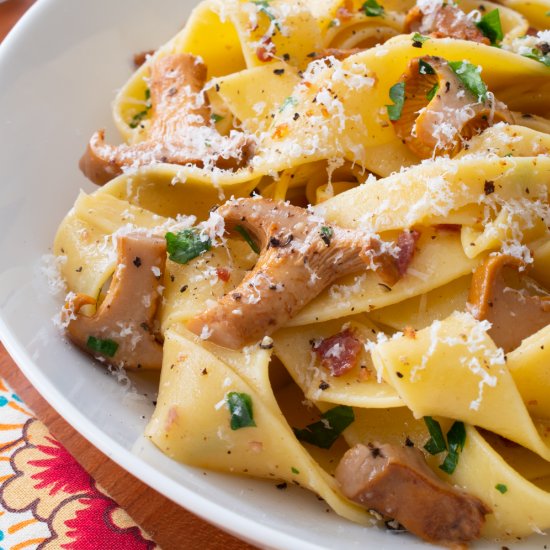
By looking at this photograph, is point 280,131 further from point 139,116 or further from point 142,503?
point 142,503

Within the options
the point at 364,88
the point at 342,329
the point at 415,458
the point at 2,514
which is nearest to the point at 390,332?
the point at 342,329

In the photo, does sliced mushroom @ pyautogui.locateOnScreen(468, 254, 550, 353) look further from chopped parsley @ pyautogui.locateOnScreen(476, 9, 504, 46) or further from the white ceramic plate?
chopped parsley @ pyautogui.locateOnScreen(476, 9, 504, 46)

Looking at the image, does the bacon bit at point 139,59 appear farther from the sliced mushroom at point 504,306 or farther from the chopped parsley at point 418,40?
the sliced mushroom at point 504,306

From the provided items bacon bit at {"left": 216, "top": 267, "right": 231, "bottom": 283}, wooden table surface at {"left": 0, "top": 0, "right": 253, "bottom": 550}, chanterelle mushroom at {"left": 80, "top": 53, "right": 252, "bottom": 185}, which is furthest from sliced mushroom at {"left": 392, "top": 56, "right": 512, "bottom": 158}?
wooden table surface at {"left": 0, "top": 0, "right": 253, "bottom": 550}

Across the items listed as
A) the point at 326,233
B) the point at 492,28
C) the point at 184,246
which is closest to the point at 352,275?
the point at 326,233

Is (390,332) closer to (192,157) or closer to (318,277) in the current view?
(318,277)

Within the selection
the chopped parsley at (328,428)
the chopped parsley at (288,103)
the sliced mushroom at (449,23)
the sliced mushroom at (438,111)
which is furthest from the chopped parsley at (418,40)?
the chopped parsley at (328,428)
